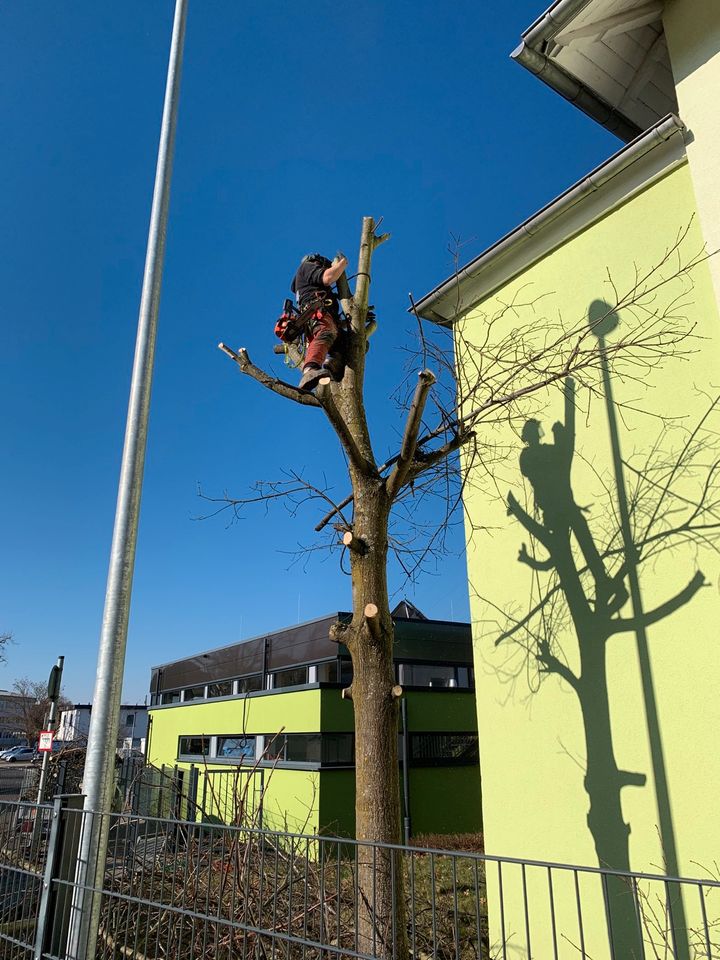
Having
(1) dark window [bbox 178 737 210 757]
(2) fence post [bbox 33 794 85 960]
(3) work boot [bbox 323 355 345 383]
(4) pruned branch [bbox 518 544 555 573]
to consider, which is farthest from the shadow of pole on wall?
(1) dark window [bbox 178 737 210 757]

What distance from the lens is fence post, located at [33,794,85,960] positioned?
4.41m

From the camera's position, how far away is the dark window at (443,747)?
1502cm

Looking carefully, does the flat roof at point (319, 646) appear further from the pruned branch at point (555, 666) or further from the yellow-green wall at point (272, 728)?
the pruned branch at point (555, 666)

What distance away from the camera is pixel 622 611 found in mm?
5328

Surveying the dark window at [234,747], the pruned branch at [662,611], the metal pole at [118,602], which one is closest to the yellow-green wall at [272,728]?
the dark window at [234,747]

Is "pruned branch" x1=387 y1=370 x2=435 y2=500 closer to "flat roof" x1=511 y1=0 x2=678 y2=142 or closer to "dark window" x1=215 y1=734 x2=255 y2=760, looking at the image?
"flat roof" x1=511 y1=0 x2=678 y2=142

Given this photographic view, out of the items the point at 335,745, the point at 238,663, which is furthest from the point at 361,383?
the point at 238,663

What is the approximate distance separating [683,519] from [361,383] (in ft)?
8.97

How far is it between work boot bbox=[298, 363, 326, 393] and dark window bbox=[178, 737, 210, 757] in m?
15.5

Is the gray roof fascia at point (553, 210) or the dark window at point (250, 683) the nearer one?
the gray roof fascia at point (553, 210)

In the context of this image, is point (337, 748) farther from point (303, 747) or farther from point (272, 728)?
point (272, 728)

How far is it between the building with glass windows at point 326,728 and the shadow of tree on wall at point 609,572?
26.4 feet

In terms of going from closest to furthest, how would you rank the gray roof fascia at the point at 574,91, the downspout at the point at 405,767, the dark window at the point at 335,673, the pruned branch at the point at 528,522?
the pruned branch at the point at 528,522, the gray roof fascia at the point at 574,91, the downspout at the point at 405,767, the dark window at the point at 335,673

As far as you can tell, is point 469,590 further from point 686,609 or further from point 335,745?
point 335,745
